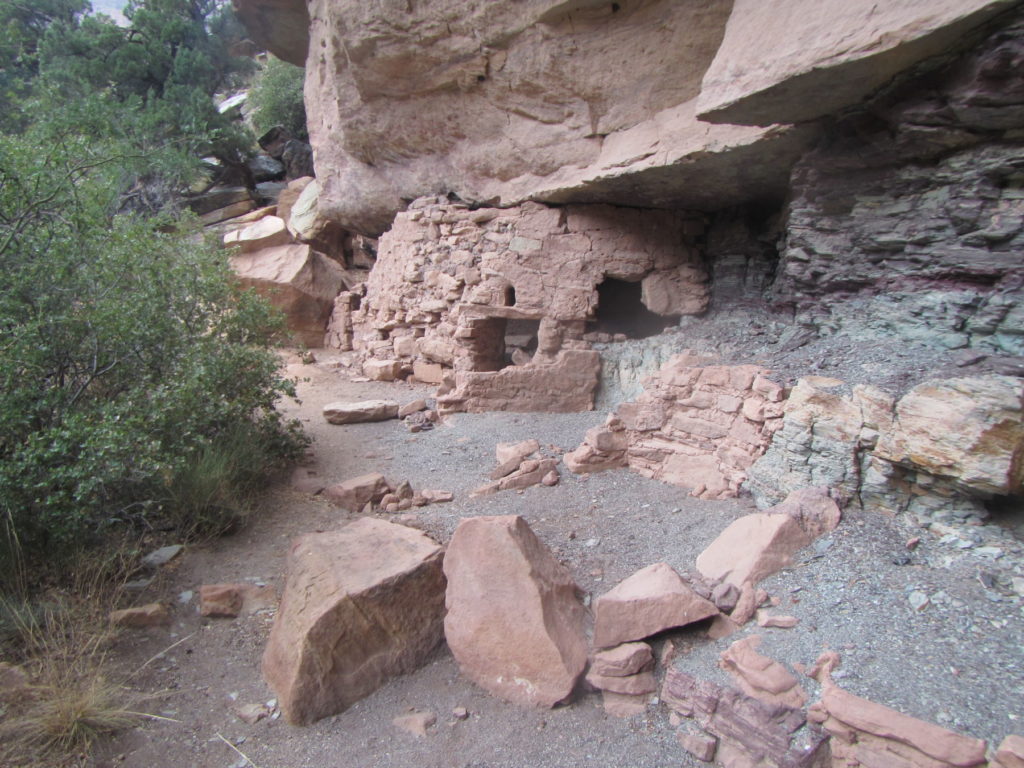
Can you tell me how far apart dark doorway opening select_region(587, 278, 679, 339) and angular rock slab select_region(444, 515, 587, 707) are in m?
4.19

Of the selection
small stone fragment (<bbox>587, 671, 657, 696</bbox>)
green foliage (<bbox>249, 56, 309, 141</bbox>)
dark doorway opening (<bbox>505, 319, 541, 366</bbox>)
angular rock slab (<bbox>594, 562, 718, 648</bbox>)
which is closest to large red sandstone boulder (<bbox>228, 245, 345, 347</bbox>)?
dark doorway opening (<bbox>505, 319, 541, 366</bbox>)

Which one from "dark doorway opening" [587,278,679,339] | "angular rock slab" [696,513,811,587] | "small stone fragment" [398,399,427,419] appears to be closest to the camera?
"angular rock slab" [696,513,811,587]

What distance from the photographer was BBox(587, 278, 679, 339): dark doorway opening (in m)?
6.69

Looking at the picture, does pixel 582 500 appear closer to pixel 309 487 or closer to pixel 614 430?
pixel 614 430

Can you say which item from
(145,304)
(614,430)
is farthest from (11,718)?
(614,430)

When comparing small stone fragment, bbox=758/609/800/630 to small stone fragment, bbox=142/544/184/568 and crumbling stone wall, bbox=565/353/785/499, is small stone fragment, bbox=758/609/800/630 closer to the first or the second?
crumbling stone wall, bbox=565/353/785/499

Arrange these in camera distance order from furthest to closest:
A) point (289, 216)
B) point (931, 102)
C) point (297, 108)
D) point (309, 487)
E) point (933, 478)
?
point (297, 108) → point (289, 216) → point (309, 487) → point (931, 102) → point (933, 478)

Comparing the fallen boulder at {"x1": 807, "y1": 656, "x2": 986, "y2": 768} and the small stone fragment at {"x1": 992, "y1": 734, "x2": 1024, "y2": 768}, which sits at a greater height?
the small stone fragment at {"x1": 992, "y1": 734, "x2": 1024, "y2": 768}

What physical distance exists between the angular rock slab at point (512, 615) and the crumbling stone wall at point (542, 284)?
2.95 metres

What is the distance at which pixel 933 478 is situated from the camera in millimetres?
2768

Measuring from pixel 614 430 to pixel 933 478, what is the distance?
77.4 inches

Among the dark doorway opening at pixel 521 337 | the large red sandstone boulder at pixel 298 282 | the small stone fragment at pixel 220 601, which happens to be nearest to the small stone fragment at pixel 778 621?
the small stone fragment at pixel 220 601

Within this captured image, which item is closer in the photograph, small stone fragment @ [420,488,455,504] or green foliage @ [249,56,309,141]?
small stone fragment @ [420,488,455,504]

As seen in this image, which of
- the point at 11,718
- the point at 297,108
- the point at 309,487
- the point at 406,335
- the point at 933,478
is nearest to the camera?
the point at 11,718
